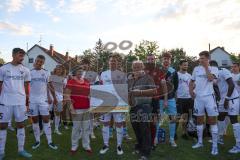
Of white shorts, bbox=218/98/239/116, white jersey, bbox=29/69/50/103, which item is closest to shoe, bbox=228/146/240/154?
white shorts, bbox=218/98/239/116

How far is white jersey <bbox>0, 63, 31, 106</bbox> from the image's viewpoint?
766 cm

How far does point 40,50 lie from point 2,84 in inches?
2134

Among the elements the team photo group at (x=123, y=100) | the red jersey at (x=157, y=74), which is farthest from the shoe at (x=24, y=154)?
the red jersey at (x=157, y=74)

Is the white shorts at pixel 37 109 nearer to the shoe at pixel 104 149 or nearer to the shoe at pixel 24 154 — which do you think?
the shoe at pixel 24 154

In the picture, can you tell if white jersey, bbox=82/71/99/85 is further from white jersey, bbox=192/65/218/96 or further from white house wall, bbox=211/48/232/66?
white house wall, bbox=211/48/232/66

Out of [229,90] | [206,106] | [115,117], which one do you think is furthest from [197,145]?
[115,117]

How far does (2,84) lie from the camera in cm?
770

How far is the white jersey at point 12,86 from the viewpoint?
766cm

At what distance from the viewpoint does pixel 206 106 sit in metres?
8.51

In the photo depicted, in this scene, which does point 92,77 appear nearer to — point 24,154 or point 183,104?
point 183,104

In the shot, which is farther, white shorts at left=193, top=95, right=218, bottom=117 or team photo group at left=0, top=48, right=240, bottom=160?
white shorts at left=193, top=95, right=218, bottom=117

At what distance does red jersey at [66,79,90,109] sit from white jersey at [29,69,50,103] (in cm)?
83

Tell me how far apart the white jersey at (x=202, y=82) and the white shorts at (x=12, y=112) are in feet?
15.6

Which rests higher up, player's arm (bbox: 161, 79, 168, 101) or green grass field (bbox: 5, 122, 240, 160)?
player's arm (bbox: 161, 79, 168, 101)
